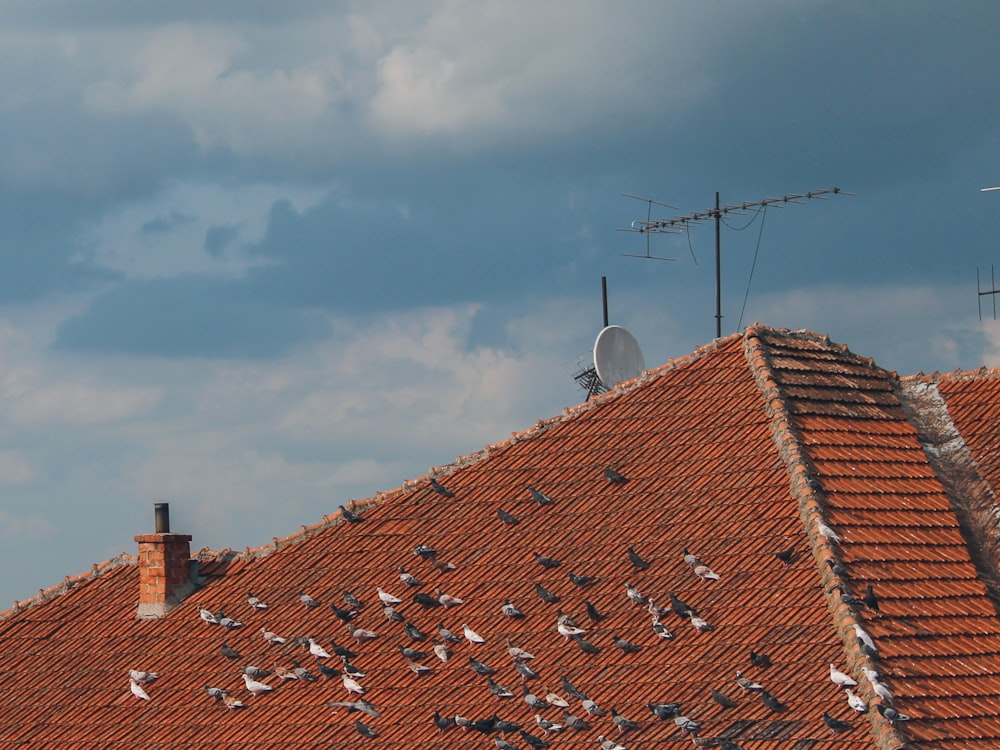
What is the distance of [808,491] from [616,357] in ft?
27.2

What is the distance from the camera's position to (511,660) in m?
25.2

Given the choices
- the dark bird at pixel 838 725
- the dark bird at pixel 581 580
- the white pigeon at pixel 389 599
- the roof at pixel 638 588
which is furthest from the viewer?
the white pigeon at pixel 389 599

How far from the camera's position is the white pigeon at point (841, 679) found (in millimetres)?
22231

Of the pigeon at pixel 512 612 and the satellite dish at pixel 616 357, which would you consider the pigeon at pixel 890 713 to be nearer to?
the pigeon at pixel 512 612

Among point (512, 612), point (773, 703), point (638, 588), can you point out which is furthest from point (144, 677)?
point (773, 703)

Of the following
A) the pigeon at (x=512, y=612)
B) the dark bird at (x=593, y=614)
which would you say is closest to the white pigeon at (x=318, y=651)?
the pigeon at (x=512, y=612)

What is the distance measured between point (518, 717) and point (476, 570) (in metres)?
3.81

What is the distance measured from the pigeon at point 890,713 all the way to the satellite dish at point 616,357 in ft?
41.2

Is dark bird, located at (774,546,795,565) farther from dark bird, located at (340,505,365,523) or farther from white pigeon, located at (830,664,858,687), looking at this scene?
dark bird, located at (340,505,365,523)

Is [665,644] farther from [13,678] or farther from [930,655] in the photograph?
[13,678]

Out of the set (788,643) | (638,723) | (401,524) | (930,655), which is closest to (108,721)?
(401,524)

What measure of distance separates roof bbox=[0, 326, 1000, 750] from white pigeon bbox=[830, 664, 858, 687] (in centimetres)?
10

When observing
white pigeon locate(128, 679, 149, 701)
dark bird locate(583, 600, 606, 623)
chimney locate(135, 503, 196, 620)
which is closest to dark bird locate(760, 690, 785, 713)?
dark bird locate(583, 600, 606, 623)

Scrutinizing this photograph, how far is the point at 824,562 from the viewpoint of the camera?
2455 cm
